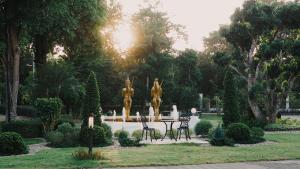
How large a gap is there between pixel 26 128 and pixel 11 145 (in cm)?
754

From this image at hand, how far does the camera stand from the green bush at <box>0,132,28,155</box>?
635 inches

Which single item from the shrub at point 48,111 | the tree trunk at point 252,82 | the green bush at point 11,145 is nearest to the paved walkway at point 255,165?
the green bush at point 11,145

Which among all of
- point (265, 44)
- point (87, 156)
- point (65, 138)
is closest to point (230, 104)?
point (265, 44)

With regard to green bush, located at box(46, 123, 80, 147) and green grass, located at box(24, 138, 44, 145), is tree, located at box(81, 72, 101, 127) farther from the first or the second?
green grass, located at box(24, 138, 44, 145)

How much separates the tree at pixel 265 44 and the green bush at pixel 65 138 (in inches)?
589

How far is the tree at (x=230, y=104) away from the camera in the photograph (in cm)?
2412

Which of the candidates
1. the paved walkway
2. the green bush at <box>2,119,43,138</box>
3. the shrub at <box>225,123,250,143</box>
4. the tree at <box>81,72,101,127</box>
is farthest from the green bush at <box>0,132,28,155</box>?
the shrub at <box>225,123,250,143</box>

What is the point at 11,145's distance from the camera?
16281 mm

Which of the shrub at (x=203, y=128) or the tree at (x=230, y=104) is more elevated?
the tree at (x=230, y=104)

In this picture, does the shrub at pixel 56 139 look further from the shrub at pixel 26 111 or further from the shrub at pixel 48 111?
the shrub at pixel 26 111

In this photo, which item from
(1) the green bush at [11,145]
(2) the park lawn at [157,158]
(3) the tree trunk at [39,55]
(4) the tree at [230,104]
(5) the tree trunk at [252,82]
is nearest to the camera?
(2) the park lawn at [157,158]

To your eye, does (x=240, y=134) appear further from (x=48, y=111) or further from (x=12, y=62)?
(x=12, y=62)

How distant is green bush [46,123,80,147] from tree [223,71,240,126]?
8.32m

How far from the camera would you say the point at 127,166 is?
1251 centimetres
